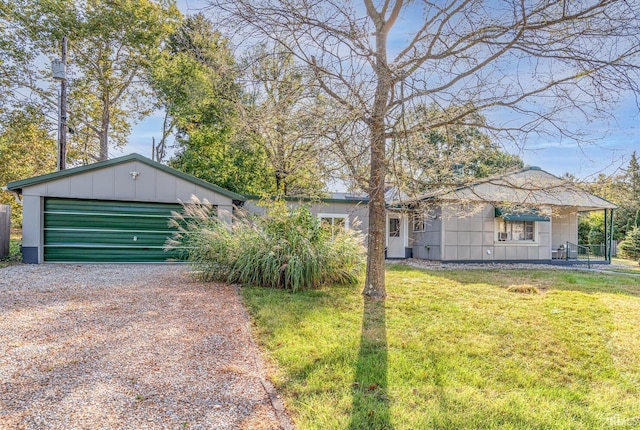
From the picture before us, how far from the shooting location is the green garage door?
33.6 feet

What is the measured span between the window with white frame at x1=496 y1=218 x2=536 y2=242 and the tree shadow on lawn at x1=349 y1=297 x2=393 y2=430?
1118cm

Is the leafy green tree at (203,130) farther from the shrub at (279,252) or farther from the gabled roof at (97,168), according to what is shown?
the shrub at (279,252)

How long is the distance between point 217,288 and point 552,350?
5263mm

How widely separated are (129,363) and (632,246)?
79.3ft

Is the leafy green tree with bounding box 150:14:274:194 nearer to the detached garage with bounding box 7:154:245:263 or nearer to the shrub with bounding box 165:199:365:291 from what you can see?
the detached garage with bounding box 7:154:245:263

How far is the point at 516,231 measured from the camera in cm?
1420

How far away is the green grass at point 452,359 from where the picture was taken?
252cm

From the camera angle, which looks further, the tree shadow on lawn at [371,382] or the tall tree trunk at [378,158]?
the tall tree trunk at [378,158]

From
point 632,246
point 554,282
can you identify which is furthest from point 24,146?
point 632,246

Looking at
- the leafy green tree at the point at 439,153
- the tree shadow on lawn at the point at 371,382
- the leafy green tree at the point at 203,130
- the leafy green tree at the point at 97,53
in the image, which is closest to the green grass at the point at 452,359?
the tree shadow on lawn at the point at 371,382

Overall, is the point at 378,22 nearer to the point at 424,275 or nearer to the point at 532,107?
the point at 532,107

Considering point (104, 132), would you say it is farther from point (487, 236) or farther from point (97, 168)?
point (487, 236)

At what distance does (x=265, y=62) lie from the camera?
18.5 feet

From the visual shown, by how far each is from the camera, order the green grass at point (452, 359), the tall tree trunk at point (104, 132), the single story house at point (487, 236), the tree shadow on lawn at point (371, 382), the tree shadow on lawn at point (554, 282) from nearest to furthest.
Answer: the tree shadow on lawn at point (371, 382)
the green grass at point (452, 359)
the tree shadow on lawn at point (554, 282)
the single story house at point (487, 236)
the tall tree trunk at point (104, 132)
